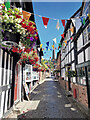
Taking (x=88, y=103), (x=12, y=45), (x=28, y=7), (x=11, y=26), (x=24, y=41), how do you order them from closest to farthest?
1. (x=11, y=26)
2. (x=12, y=45)
3. (x=24, y=41)
4. (x=88, y=103)
5. (x=28, y=7)

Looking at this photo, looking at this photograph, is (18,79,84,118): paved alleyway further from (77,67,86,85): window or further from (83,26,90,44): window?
(83,26,90,44): window

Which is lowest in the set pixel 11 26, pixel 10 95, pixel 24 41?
pixel 10 95

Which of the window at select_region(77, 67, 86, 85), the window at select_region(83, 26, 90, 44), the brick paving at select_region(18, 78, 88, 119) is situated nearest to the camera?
the brick paving at select_region(18, 78, 88, 119)

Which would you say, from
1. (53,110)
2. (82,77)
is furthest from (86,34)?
(53,110)

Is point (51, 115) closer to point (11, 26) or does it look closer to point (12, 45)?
point (12, 45)

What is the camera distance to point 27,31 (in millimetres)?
3311

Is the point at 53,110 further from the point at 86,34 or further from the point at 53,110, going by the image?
the point at 86,34

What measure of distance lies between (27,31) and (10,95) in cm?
316

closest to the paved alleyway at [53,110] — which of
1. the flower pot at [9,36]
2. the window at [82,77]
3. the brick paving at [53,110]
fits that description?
the brick paving at [53,110]

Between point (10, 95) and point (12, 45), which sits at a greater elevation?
point (12, 45)

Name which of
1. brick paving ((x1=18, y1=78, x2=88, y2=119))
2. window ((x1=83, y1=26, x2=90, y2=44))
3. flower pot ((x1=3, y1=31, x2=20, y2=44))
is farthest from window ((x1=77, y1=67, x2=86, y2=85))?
flower pot ((x1=3, y1=31, x2=20, y2=44))

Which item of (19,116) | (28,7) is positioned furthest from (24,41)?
(28,7)

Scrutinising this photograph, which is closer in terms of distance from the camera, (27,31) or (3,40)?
(3,40)

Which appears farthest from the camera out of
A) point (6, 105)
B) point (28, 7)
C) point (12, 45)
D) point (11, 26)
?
point (28, 7)
